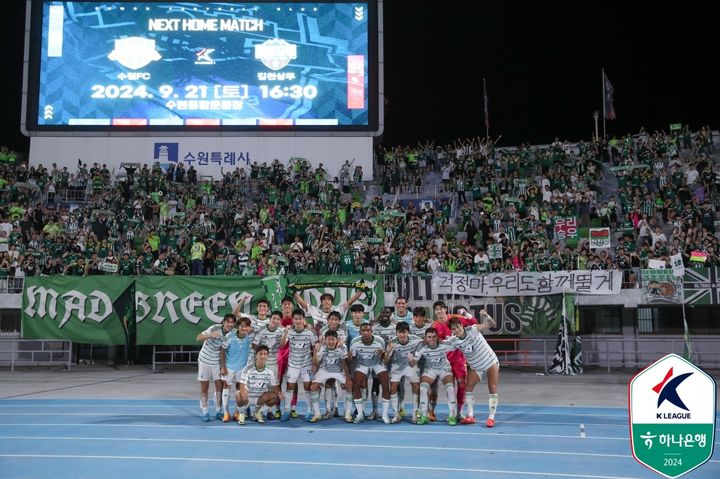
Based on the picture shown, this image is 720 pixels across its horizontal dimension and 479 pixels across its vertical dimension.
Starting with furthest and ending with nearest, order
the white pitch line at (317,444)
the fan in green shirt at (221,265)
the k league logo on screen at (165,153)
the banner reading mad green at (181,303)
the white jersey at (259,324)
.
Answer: the k league logo on screen at (165,153)
the fan in green shirt at (221,265)
the banner reading mad green at (181,303)
the white jersey at (259,324)
the white pitch line at (317,444)

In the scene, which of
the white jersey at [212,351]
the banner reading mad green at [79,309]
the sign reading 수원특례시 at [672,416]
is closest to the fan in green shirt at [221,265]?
the banner reading mad green at [79,309]

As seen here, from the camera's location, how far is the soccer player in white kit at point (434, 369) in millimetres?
12195

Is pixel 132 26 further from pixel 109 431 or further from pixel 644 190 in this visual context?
pixel 109 431

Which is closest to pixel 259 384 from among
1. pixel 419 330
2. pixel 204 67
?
pixel 419 330

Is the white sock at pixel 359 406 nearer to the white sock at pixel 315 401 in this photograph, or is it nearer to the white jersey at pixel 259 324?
the white sock at pixel 315 401

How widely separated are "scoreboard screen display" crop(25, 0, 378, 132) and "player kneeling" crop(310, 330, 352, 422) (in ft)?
72.3

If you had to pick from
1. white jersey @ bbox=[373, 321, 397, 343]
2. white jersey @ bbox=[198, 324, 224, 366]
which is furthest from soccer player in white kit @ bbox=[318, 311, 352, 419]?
white jersey @ bbox=[198, 324, 224, 366]

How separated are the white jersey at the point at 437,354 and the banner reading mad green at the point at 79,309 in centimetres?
1323

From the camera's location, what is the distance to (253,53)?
33.6m

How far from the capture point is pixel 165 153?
34594 mm

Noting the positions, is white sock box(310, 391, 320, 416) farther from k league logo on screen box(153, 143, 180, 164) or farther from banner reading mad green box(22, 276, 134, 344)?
k league logo on screen box(153, 143, 180, 164)

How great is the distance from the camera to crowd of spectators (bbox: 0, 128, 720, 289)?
78.3 feet

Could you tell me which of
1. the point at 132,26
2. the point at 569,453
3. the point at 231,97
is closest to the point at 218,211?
the point at 231,97

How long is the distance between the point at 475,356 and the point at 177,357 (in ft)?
48.4
